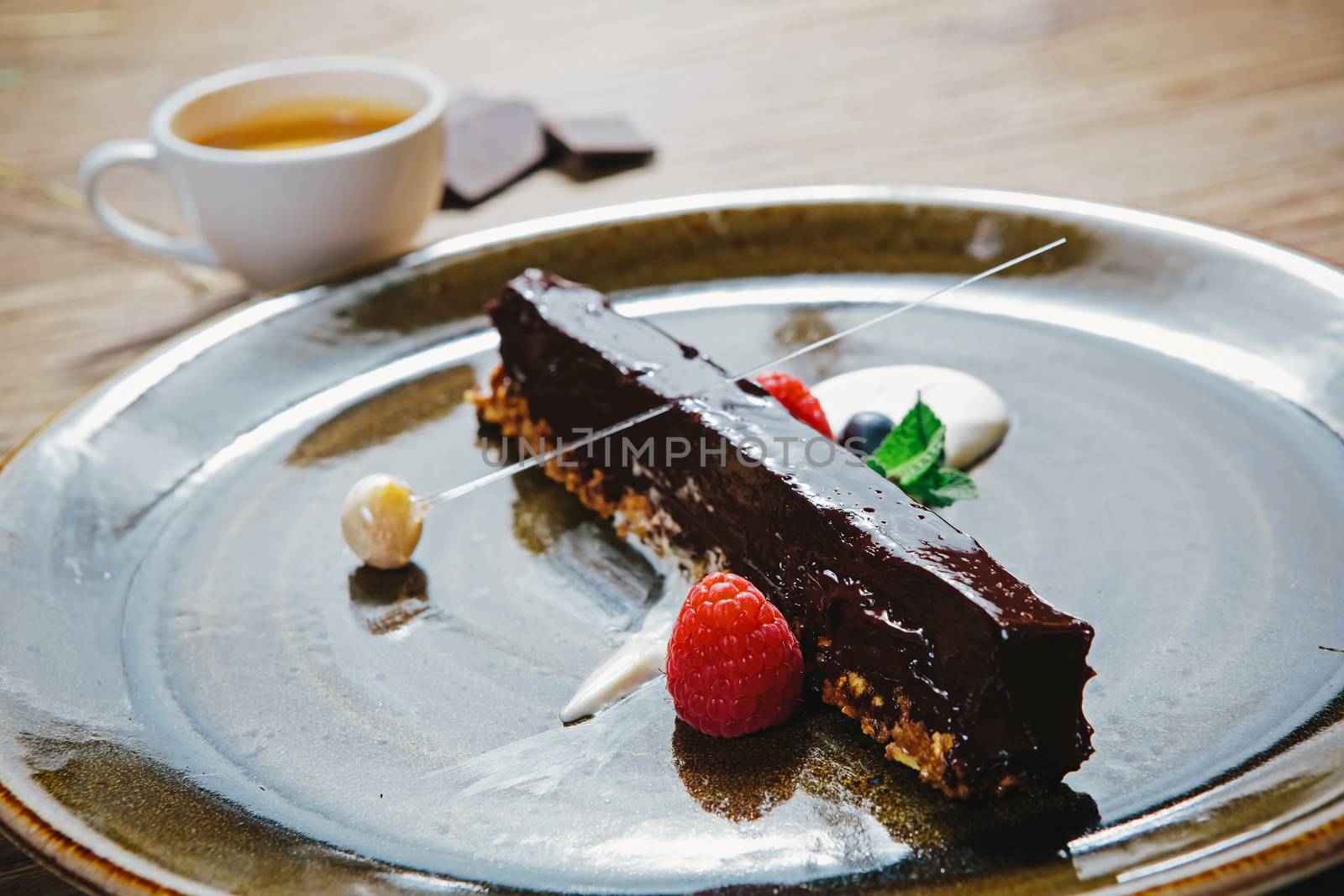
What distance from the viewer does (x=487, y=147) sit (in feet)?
11.0

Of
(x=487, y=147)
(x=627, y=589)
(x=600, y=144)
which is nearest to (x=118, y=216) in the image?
(x=487, y=147)

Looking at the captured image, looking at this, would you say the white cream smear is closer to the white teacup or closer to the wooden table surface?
the wooden table surface

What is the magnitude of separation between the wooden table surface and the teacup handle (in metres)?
0.13

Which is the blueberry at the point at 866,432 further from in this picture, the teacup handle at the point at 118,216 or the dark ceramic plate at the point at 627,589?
the teacup handle at the point at 118,216

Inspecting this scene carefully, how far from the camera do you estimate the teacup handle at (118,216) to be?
279cm

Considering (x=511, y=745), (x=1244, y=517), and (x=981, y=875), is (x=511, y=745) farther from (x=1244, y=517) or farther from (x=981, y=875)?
(x=1244, y=517)

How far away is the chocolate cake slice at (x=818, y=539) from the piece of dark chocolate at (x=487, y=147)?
3.07 ft

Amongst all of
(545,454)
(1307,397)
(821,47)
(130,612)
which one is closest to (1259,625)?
(1307,397)

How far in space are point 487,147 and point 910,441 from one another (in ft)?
5.63

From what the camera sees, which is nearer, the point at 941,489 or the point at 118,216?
the point at 941,489

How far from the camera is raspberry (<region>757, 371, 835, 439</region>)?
215 cm

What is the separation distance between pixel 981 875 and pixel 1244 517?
33.9 inches

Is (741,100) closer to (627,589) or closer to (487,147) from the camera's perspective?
(487,147)

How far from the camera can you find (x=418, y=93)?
115 inches
